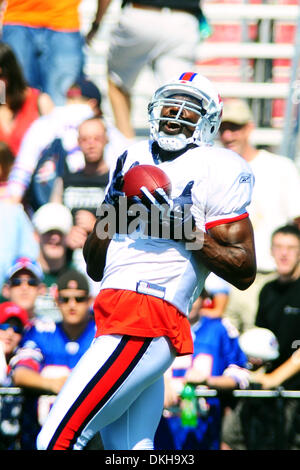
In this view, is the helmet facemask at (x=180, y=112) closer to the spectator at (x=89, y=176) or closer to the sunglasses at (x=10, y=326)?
the sunglasses at (x=10, y=326)

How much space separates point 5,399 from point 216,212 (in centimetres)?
183

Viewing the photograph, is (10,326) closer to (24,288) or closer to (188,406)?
(24,288)

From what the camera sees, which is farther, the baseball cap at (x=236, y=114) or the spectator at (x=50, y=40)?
the spectator at (x=50, y=40)

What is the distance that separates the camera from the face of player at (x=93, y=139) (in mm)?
6078

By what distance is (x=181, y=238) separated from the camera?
363cm

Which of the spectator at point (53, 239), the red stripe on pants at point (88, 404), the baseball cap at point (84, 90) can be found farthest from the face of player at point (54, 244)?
the red stripe on pants at point (88, 404)

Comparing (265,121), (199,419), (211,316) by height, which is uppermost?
(265,121)

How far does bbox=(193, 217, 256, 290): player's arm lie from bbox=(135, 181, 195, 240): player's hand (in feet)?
0.18

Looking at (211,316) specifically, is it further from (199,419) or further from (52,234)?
(52,234)

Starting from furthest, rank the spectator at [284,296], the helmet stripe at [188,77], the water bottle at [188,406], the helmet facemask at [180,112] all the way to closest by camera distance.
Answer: the spectator at [284,296] < the water bottle at [188,406] < the helmet stripe at [188,77] < the helmet facemask at [180,112]

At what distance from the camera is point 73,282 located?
519 centimetres

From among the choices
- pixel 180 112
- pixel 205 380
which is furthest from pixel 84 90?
pixel 180 112

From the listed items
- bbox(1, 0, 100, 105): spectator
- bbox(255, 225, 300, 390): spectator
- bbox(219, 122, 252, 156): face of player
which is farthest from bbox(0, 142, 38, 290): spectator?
bbox(255, 225, 300, 390): spectator

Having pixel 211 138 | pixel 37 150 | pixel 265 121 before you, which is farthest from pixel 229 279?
pixel 265 121
